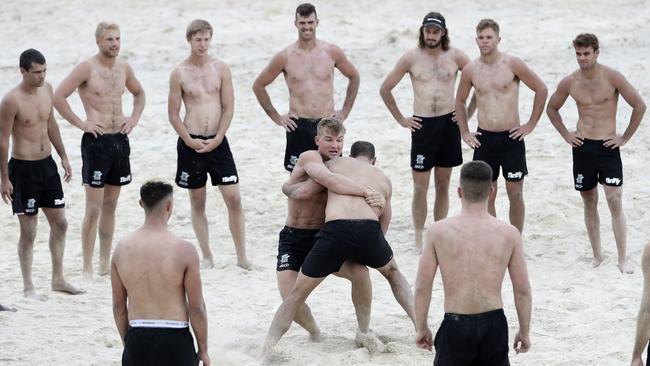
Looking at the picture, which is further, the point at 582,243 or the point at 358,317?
the point at 582,243

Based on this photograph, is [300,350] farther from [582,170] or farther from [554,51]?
[554,51]

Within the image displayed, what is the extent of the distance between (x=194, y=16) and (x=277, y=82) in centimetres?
361

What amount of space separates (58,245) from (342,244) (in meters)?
2.98

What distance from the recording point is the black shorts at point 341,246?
28.9 ft

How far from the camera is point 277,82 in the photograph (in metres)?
17.1

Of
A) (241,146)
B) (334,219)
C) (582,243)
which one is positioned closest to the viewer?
(334,219)

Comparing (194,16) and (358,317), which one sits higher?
(194,16)

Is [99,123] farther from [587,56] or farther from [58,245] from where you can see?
[587,56]

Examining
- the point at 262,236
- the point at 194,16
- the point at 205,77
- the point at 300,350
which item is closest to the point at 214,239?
the point at 262,236

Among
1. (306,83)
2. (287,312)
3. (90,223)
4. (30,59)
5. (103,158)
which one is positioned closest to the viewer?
(287,312)

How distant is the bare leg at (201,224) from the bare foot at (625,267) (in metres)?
3.69

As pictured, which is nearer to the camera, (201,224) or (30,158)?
(30,158)

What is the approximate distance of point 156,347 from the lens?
7.22 m

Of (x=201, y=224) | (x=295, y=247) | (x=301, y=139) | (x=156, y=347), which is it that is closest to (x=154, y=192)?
(x=156, y=347)
